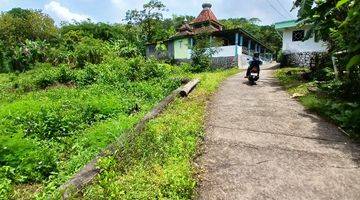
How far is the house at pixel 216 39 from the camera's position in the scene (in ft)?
101

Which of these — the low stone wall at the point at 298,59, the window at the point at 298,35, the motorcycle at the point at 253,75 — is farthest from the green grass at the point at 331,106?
the window at the point at 298,35

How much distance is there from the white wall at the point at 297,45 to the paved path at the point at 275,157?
17813 millimetres

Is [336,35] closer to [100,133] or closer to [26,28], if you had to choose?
[100,133]

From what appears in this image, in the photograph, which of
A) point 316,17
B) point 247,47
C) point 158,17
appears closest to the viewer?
point 316,17

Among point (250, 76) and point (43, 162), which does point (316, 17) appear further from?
point (43, 162)

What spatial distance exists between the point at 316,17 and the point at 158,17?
1184 inches

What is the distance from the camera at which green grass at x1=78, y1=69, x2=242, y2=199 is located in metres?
4.90

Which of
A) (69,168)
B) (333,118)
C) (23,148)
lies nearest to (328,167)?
(333,118)

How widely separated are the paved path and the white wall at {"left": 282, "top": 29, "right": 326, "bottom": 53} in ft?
58.4

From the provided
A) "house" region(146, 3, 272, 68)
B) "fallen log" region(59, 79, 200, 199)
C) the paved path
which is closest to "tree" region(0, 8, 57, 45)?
"house" region(146, 3, 272, 68)

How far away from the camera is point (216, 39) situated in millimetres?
30625

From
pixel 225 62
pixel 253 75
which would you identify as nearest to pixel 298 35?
pixel 225 62

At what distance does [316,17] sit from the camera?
14.6 m

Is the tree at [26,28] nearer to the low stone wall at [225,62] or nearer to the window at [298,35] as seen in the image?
the low stone wall at [225,62]
